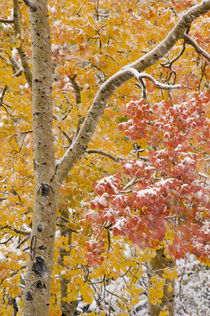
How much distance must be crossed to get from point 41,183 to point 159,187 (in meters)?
1.26

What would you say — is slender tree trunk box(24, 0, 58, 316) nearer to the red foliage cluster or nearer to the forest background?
the forest background

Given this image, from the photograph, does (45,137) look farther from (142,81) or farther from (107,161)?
(107,161)

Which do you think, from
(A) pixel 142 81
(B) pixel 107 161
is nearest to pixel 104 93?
(A) pixel 142 81

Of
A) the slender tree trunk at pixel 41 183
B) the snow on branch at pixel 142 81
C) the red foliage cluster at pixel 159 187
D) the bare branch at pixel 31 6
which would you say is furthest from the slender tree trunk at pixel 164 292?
the bare branch at pixel 31 6

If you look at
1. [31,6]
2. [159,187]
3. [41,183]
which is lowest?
[159,187]

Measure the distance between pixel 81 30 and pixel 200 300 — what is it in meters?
8.50

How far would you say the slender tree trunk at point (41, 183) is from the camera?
2.72 meters

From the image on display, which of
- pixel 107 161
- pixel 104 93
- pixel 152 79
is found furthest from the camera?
pixel 107 161

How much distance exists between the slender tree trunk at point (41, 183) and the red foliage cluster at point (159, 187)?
520 mm

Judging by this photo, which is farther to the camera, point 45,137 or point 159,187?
point 45,137

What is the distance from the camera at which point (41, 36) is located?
3135mm

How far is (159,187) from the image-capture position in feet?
8.33

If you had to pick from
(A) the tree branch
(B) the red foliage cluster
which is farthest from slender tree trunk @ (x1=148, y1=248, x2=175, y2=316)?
(A) the tree branch

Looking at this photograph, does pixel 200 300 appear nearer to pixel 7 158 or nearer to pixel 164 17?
pixel 7 158
